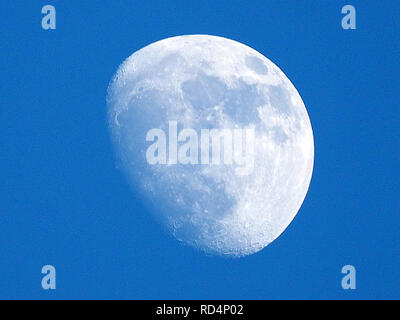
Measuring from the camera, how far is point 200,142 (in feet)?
31.8

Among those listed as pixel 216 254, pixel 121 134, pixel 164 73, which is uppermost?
pixel 164 73

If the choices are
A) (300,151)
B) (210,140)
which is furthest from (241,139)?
(300,151)

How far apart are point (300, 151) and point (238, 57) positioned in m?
1.84

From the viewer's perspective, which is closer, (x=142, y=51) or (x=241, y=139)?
(x=241, y=139)

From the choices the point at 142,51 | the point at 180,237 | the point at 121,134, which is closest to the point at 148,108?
the point at 121,134

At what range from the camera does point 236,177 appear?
32.6 feet

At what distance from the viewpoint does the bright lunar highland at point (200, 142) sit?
9.84m

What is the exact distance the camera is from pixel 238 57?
35.1 feet

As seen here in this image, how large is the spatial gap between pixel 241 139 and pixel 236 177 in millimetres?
583

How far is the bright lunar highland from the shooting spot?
984cm

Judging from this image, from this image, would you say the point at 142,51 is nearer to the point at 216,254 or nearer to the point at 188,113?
the point at 188,113

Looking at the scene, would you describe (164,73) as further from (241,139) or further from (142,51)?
(241,139)

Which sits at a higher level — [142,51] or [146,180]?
[142,51]

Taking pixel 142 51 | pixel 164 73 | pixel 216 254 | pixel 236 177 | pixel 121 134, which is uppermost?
pixel 142 51
